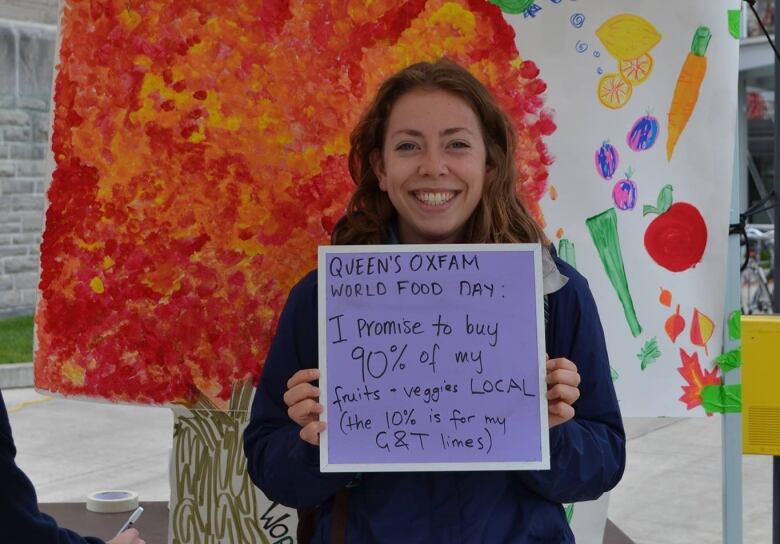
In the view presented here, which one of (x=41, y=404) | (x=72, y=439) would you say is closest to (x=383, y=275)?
(x=72, y=439)

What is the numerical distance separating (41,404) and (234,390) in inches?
245

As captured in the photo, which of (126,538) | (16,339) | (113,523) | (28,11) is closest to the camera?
(126,538)

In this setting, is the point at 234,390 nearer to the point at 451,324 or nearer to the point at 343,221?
the point at 343,221

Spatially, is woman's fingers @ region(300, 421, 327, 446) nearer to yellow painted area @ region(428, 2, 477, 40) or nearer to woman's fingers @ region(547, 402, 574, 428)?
woman's fingers @ region(547, 402, 574, 428)

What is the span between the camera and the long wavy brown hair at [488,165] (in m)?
1.90

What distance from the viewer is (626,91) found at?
2.58 meters

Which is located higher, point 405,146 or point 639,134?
point 639,134

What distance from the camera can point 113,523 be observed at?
3.52 m

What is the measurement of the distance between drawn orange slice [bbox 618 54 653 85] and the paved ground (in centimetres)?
337

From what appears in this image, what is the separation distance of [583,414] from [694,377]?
0.89 m

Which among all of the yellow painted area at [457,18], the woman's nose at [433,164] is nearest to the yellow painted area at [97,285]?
the yellow painted area at [457,18]

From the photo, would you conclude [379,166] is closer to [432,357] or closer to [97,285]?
[432,357]

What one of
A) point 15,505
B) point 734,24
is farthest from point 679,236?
point 15,505

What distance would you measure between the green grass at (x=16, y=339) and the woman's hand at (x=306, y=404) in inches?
319
